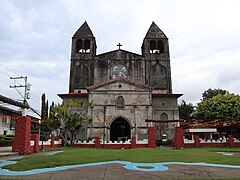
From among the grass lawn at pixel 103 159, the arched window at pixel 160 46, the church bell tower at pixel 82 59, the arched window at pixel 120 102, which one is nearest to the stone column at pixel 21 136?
the grass lawn at pixel 103 159

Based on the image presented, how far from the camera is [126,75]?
3531cm

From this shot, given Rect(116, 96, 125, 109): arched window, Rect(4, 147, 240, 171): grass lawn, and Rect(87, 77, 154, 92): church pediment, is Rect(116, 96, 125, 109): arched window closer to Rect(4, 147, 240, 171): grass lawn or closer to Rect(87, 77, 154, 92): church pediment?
Rect(87, 77, 154, 92): church pediment

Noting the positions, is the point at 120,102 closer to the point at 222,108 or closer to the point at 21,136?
the point at 222,108

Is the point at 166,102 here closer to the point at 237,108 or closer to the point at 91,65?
the point at 237,108

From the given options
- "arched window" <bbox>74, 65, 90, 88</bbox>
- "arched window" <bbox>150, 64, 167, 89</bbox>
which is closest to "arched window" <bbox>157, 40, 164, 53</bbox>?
"arched window" <bbox>150, 64, 167, 89</bbox>

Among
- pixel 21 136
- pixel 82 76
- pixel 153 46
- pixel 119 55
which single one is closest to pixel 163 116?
pixel 119 55

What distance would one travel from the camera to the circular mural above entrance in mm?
35406

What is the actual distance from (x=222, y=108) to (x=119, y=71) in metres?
15.4

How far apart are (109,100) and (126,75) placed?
6.89 meters

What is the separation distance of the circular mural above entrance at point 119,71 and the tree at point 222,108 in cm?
1260

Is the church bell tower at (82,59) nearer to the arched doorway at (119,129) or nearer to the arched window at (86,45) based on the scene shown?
the arched window at (86,45)

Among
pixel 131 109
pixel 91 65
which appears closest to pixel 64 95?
pixel 91 65

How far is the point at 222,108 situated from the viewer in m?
31.8

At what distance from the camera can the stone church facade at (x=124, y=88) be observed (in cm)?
2922
